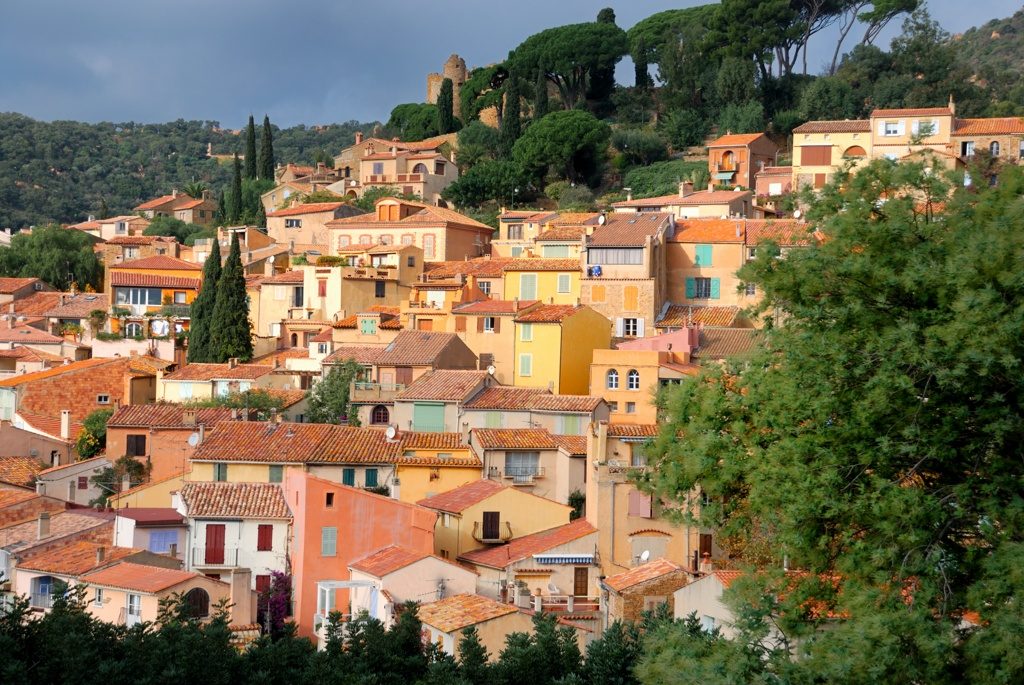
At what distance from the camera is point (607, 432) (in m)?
37.6

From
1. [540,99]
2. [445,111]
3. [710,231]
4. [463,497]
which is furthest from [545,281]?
[445,111]

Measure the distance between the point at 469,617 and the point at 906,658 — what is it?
12.1 m

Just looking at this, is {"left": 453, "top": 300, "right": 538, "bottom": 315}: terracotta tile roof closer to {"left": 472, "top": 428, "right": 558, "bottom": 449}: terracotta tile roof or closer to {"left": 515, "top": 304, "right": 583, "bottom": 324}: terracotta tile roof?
{"left": 515, "top": 304, "right": 583, "bottom": 324}: terracotta tile roof

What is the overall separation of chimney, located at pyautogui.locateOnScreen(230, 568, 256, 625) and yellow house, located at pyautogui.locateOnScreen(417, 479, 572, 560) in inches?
243

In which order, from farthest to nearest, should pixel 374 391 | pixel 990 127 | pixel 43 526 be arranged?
pixel 990 127
pixel 374 391
pixel 43 526

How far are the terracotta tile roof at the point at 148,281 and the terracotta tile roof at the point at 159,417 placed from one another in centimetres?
1902

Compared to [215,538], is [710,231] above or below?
above

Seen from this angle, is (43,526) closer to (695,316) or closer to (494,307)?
(494,307)

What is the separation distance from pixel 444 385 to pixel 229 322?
12.7 metres

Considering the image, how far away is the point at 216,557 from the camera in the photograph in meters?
36.0

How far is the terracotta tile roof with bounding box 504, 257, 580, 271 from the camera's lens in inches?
2090

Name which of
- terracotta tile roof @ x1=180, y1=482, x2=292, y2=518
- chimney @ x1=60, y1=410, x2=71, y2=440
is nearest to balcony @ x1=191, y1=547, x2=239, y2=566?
terracotta tile roof @ x1=180, y1=482, x2=292, y2=518

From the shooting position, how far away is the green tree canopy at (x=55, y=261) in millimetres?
75938

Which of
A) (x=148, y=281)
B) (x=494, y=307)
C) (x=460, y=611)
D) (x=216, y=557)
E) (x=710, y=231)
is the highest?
(x=710, y=231)
